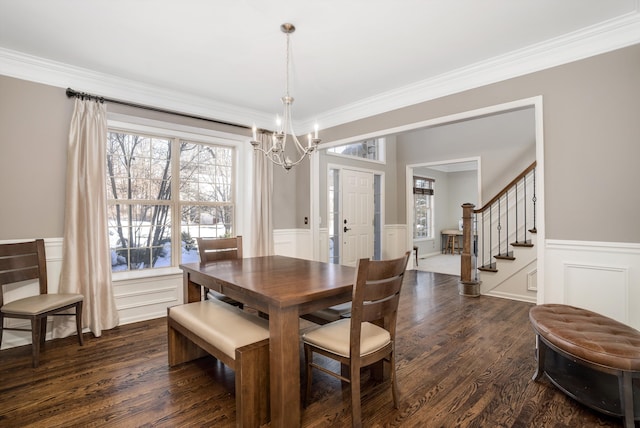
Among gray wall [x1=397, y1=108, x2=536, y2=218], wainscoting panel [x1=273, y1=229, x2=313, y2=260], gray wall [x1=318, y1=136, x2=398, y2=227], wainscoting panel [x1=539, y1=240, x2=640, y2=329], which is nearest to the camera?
wainscoting panel [x1=539, y1=240, x2=640, y2=329]

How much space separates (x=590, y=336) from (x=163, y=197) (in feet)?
13.5

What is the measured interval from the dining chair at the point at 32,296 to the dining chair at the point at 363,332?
2.21 m

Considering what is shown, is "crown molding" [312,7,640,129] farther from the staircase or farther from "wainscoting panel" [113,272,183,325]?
"wainscoting panel" [113,272,183,325]

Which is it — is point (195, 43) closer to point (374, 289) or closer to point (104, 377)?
point (374, 289)

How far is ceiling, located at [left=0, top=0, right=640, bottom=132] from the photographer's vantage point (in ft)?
7.18

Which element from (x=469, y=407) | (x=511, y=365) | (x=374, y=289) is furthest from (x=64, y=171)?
(x=511, y=365)

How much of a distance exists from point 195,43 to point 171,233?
2244mm

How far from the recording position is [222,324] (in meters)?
1.99

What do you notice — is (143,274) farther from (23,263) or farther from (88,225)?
(23,263)

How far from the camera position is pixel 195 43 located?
2.62 metres

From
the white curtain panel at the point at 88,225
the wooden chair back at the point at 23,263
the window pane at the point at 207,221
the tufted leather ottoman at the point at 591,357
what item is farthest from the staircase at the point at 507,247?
the wooden chair back at the point at 23,263

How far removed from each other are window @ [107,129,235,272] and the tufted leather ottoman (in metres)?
3.68

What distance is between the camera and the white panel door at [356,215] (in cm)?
582

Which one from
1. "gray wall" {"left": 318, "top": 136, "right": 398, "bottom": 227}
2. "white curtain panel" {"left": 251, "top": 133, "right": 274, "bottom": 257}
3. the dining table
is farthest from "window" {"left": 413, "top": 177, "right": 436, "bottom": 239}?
the dining table
